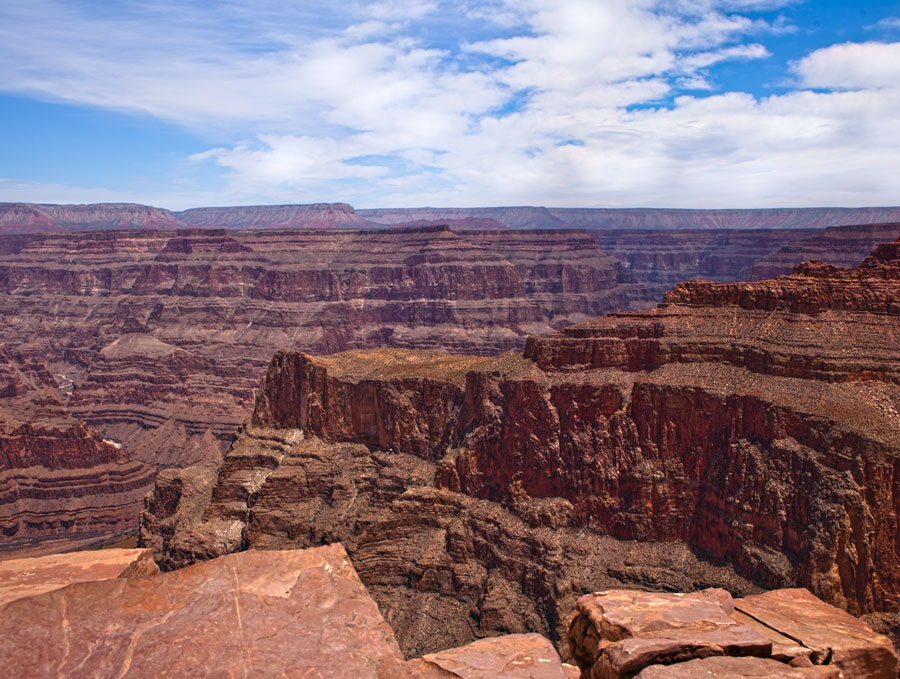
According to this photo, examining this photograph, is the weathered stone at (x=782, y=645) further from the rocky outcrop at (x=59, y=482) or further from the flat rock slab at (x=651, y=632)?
the rocky outcrop at (x=59, y=482)

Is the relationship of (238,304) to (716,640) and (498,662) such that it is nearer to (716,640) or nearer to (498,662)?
(498,662)

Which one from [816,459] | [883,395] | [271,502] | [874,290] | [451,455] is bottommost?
[271,502]

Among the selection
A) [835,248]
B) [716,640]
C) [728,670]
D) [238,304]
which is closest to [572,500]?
[716,640]

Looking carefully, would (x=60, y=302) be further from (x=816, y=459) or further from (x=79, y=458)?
(x=816, y=459)

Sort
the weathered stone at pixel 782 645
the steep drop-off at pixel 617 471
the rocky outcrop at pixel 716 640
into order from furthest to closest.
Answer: the steep drop-off at pixel 617 471 → the weathered stone at pixel 782 645 → the rocky outcrop at pixel 716 640

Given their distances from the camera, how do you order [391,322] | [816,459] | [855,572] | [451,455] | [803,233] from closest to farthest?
[855,572] < [816,459] < [451,455] < [391,322] < [803,233]

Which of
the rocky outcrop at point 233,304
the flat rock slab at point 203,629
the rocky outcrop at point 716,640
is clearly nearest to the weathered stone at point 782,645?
the rocky outcrop at point 716,640

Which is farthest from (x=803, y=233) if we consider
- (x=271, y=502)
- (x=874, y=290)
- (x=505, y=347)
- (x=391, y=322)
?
(x=271, y=502)

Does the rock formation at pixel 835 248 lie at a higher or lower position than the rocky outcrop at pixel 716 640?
higher
